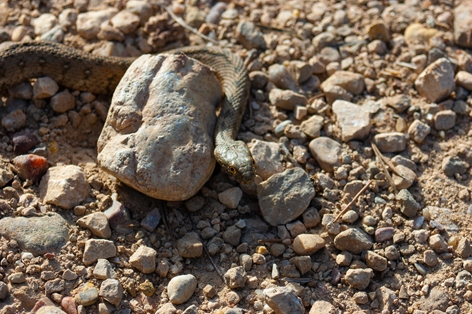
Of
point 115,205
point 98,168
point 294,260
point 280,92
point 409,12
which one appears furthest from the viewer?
point 409,12

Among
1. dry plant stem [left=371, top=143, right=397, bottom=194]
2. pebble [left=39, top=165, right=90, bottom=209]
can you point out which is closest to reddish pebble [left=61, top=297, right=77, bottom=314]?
pebble [left=39, top=165, right=90, bottom=209]

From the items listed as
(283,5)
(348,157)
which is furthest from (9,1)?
(348,157)

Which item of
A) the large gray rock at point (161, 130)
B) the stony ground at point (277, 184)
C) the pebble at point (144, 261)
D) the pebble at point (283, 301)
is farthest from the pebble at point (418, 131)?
the pebble at point (144, 261)

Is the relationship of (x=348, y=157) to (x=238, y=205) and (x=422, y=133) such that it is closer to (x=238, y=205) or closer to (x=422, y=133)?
(x=422, y=133)

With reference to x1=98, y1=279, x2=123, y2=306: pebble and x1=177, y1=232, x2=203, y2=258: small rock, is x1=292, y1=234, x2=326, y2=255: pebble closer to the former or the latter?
x1=177, y1=232, x2=203, y2=258: small rock

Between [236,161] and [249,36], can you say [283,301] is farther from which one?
[249,36]
